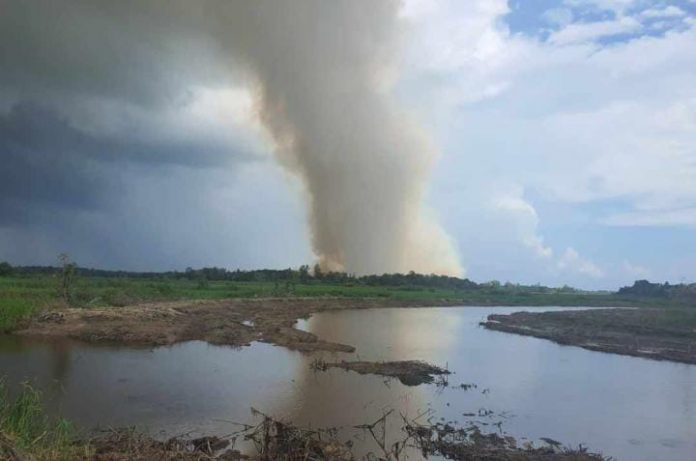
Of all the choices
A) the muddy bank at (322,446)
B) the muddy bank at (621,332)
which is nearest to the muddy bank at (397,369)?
the muddy bank at (322,446)

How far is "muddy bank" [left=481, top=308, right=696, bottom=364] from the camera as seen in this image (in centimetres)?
3484

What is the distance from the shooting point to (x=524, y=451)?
13.3 metres

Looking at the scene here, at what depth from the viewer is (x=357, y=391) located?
1928 centimetres

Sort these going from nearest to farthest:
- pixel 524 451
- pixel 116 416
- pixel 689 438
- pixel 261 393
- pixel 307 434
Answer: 1. pixel 307 434
2. pixel 524 451
3. pixel 116 416
4. pixel 689 438
5. pixel 261 393

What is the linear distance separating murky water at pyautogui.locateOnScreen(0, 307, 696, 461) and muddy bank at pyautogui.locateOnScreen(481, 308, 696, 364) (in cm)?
380

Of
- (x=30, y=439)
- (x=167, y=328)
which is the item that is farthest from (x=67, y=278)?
(x=30, y=439)

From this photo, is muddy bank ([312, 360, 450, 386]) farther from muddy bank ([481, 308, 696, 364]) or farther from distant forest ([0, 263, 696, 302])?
distant forest ([0, 263, 696, 302])

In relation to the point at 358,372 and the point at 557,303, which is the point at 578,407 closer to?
the point at 358,372

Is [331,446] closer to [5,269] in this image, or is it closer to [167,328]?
[167,328]

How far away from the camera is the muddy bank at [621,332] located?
114 feet

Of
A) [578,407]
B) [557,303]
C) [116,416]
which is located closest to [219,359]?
[116,416]

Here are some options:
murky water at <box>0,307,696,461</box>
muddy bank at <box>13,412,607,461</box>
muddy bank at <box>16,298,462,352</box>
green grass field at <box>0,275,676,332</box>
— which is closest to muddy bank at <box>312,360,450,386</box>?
murky water at <box>0,307,696,461</box>

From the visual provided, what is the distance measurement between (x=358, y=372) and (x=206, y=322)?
1791 centimetres

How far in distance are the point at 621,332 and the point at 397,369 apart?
2865 centimetres
